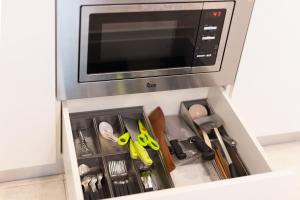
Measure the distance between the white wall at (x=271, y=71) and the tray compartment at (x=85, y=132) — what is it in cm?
54

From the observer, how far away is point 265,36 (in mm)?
1418

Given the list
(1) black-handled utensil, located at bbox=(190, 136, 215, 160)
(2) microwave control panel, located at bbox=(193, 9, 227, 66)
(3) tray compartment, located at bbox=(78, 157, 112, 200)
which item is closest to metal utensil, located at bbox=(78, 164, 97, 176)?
(3) tray compartment, located at bbox=(78, 157, 112, 200)

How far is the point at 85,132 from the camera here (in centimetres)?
147

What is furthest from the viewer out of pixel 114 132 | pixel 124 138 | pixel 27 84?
pixel 114 132

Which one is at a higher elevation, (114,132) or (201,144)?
(114,132)

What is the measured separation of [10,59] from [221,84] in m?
0.72

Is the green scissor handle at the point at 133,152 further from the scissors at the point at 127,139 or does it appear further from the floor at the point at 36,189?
the floor at the point at 36,189

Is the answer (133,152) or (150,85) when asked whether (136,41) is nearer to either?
(150,85)

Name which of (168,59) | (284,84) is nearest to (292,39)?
(284,84)

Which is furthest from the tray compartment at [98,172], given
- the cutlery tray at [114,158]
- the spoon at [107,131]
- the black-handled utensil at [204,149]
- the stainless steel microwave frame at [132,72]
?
the black-handled utensil at [204,149]

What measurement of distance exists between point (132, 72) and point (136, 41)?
0.10 metres

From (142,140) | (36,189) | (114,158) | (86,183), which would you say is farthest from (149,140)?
(36,189)

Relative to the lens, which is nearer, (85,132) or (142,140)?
(142,140)

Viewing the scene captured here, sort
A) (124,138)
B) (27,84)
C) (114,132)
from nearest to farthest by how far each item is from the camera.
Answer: (27,84), (124,138), (114,132)
